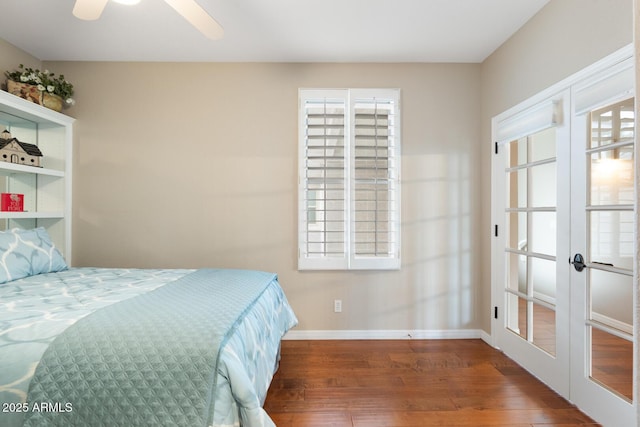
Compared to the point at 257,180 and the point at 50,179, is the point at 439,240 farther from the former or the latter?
the point at 50,179

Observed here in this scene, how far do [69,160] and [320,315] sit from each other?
2.86 metres

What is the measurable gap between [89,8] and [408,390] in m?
3.07

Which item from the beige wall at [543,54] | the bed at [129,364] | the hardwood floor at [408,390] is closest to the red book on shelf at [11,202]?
→ the bed at [129,364]

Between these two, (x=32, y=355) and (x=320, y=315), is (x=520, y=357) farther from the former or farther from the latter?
(x=32, y=355)

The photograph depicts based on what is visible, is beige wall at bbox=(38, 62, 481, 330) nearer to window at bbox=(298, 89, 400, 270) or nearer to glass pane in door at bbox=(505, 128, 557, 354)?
window at bbox=(298, 89, 400, 270)

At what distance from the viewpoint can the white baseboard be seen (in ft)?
10.6

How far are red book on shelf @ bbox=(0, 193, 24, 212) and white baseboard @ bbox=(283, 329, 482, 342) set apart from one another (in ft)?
8.59

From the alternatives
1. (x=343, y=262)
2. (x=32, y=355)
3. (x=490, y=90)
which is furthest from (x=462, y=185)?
(x=32, y=355)

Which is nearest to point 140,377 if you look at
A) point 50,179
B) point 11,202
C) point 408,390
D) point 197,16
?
point 408,390

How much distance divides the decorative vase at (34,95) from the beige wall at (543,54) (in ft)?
13.3

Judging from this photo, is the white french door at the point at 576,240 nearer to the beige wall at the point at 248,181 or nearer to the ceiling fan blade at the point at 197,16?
the beige wall at the point at 248,181

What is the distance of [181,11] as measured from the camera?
188 centimetres

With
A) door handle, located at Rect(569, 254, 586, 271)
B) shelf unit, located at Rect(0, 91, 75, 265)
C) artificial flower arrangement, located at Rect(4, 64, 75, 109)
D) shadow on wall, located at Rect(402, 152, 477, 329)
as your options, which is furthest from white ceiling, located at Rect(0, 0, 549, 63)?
door handle, located at Rect(569, 254, 586, 271)

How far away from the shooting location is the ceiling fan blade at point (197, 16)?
5.92 ft
